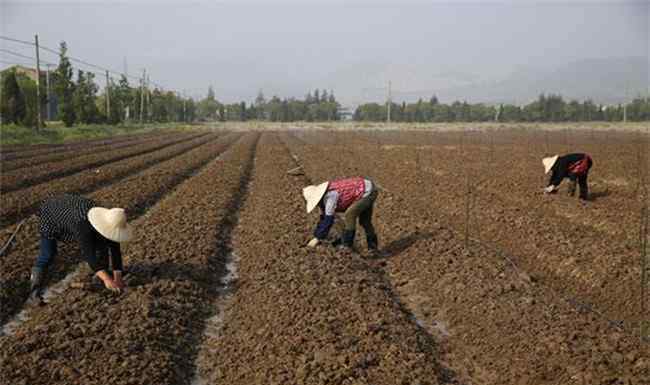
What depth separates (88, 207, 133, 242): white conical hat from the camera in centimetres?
549

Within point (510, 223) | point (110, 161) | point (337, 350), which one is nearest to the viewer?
point (337, 350)

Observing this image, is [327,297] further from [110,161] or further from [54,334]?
[110,161]

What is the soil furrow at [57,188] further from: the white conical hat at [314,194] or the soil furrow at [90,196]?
the white conical hat at [314,194]

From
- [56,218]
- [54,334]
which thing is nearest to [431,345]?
[54,334]

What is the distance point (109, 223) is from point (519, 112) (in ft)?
347

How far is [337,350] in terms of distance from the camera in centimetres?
477

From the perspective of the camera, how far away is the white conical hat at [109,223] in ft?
18.0

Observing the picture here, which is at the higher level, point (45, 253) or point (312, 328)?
point (45, 253)

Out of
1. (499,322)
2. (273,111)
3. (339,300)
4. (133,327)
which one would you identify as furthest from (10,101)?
(273,111)

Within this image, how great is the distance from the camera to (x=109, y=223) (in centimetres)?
550

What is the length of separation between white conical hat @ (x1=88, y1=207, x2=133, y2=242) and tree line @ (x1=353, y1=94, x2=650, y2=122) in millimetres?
98549

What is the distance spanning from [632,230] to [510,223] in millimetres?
1953

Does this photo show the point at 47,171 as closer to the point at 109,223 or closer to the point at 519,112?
the point at 109,223

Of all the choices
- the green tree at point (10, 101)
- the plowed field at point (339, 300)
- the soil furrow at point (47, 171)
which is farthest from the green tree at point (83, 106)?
the plowed field at point (339, 300)
